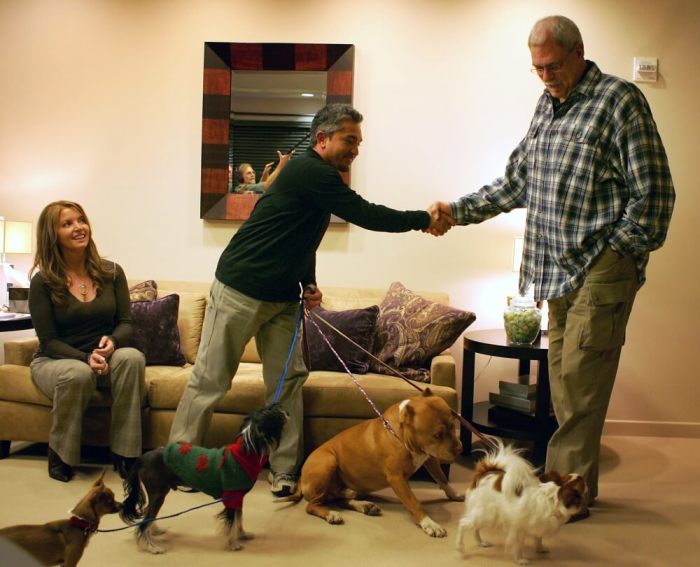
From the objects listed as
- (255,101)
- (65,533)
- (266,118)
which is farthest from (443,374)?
(255,101)

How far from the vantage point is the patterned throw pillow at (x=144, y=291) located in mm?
3504

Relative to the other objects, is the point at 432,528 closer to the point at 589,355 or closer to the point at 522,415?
A: the point at 589,355

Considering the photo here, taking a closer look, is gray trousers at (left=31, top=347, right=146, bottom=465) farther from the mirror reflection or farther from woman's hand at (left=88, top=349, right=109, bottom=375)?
the mirror reflection

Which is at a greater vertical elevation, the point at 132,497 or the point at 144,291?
the point at 144,291

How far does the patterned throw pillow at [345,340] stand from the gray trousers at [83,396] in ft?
2.62

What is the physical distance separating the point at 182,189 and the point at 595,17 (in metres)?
2.55

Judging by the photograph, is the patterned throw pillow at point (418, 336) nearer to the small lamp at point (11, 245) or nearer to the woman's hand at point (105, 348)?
the woman's hand at point (105, 348)

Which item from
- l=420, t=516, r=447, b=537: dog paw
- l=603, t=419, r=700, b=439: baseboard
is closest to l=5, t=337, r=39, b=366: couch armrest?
l=420, t=516, r=447, b=537: dog paw

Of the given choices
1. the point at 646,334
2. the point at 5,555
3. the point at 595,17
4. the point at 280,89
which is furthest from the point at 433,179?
the point at 5,555

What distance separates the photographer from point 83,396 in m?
2.83

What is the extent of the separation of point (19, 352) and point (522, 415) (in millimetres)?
2445

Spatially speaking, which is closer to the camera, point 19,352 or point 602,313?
point 602,313

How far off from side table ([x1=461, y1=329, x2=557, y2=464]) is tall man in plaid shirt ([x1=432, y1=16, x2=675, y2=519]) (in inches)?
23.3

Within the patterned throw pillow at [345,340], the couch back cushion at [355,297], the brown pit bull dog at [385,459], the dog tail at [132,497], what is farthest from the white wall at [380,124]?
the dog tail at [132,497]
